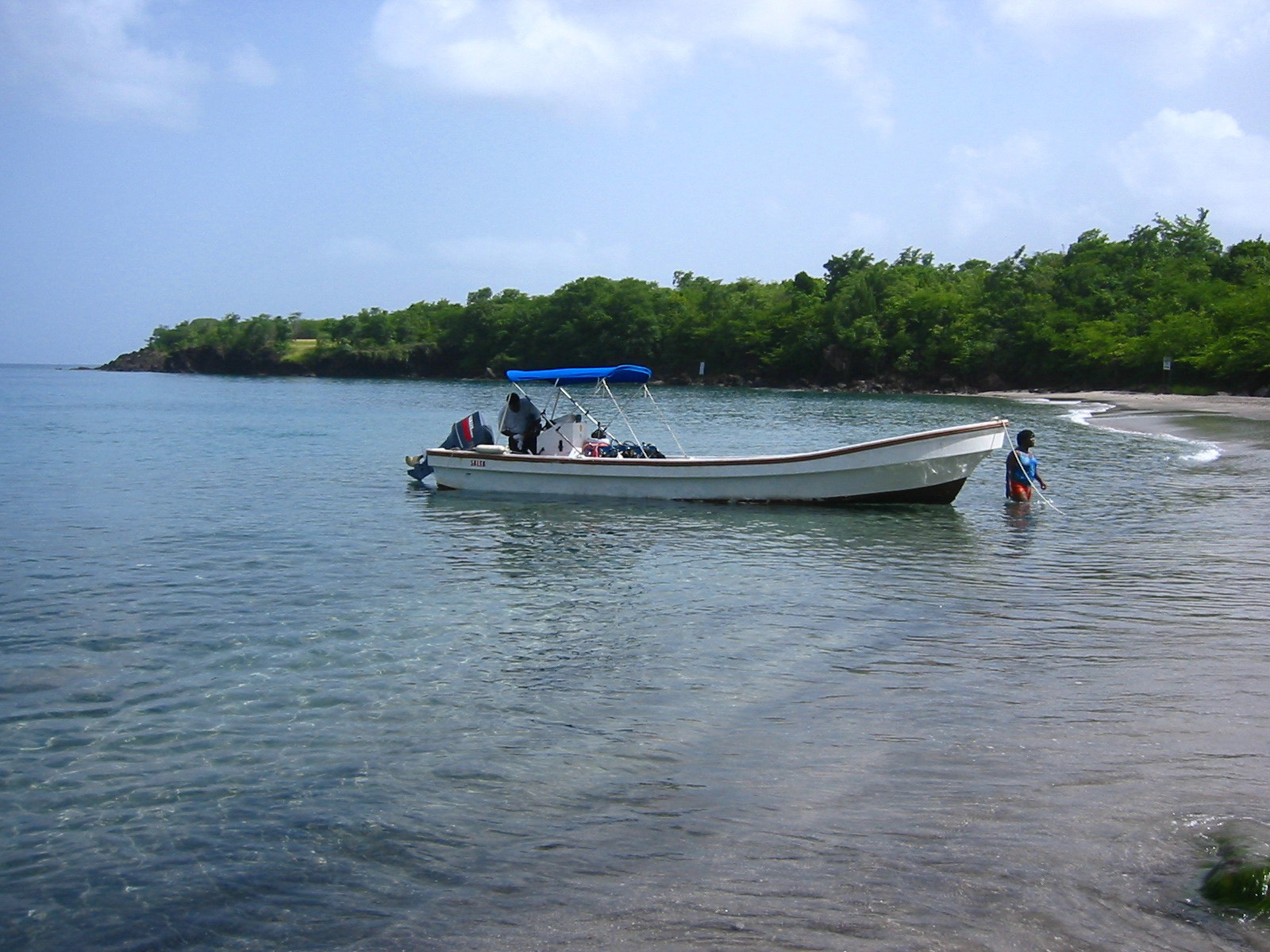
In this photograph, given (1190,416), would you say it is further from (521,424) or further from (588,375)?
(521,424)

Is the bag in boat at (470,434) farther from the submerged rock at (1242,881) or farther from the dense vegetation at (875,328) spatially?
the dense vegetation at (875,328)

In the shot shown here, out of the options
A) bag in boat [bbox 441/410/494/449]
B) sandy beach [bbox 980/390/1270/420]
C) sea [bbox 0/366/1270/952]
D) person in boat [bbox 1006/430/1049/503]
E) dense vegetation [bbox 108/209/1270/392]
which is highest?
dense vegetation [bbox 108/209/1270/392]

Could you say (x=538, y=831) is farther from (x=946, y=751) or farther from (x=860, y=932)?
(x=946, y=751)

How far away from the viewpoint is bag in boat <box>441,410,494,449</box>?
2486 centimetres

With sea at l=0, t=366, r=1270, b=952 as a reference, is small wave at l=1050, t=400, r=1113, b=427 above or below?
above

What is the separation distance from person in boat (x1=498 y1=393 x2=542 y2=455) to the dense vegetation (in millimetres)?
60313

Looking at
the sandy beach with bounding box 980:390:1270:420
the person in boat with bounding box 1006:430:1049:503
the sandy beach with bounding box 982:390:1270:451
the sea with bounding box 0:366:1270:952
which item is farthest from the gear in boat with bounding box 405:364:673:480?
the sandy beach with bounding box 980:390:1270:420

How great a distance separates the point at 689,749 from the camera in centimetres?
816

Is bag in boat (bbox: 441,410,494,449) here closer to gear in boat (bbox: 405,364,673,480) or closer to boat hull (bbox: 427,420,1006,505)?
gear in boat (bbox: 405,364,673,480)

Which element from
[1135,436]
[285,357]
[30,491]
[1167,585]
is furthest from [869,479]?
[285,357]

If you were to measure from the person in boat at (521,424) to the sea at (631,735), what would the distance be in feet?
16.4

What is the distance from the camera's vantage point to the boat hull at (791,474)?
20688mm

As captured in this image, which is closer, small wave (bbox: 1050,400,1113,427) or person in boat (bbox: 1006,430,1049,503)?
person in boat (bbox: 1006,430,1049,503)

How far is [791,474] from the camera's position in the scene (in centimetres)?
2158
